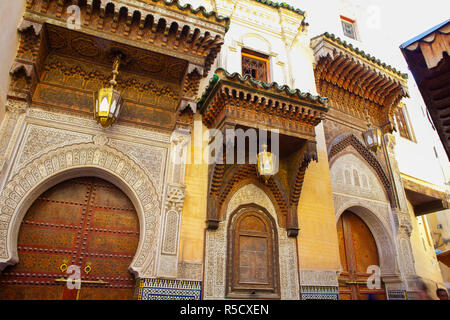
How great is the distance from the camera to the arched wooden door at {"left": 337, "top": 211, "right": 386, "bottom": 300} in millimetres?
6398

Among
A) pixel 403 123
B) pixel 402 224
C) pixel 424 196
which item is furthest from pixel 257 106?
pixel 403 123

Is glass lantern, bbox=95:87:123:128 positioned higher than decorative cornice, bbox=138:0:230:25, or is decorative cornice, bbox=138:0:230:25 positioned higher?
decorative cornice, bbox=138:0:230:25

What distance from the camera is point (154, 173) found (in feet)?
16.4

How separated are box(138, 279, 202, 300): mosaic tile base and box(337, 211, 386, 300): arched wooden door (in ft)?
11.0

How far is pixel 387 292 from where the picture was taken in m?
6.68

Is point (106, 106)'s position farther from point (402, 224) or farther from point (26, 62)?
point (402, 224)

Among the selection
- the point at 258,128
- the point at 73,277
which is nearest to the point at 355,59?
the point at 258,128

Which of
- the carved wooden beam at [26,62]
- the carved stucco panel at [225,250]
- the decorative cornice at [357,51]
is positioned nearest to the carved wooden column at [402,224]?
the decorative cornice at [357,51]

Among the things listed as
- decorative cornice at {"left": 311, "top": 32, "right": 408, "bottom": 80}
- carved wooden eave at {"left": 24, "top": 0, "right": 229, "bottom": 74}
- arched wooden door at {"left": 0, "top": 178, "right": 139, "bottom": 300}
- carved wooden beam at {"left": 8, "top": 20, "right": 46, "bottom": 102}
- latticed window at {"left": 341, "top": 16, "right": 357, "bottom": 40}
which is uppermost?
latticed window at {"left": 341, "top": 16, "right": 357, "bottom": 40}

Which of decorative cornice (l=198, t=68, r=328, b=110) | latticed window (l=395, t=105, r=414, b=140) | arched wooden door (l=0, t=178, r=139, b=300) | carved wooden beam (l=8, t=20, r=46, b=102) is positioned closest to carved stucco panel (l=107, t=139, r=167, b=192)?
arched wooden door (l=0, t=178, r=139, b=300)

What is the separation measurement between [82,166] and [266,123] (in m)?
3.00

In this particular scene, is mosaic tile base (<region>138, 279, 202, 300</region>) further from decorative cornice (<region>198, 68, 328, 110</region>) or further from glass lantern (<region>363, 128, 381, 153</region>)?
glass lantern (<region>363, 128, 381, 153</region>)

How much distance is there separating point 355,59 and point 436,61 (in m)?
4.85

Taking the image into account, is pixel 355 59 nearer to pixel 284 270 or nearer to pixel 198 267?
pixel 284 270
